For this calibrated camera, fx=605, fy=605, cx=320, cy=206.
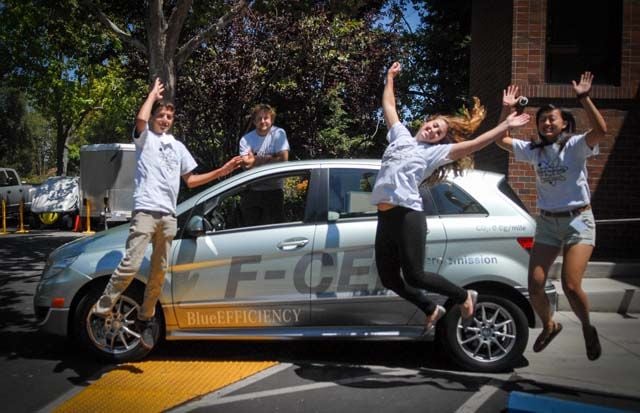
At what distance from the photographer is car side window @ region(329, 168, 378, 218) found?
4.86 meters

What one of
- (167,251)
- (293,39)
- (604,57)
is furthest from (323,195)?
(293,39)

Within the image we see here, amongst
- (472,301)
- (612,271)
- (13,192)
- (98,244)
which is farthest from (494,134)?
(13,192)

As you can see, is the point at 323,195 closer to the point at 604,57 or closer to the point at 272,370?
the point at 272,370

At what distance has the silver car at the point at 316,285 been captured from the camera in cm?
470

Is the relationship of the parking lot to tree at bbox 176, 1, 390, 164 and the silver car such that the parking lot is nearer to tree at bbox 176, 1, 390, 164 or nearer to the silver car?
the silver car

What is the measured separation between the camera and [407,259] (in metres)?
4.20

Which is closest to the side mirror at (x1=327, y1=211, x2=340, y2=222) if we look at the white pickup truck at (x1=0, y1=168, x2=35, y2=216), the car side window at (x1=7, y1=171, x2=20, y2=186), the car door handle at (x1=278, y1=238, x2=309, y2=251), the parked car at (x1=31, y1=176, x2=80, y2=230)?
the car door handle at (x1=278, y1=238, x2=309, y2=251)

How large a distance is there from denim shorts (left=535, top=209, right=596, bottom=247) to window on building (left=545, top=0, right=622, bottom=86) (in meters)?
5.46

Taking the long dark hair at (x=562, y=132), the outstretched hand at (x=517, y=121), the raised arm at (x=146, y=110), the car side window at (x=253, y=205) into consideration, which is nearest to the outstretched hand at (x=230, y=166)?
the car side window at (x=253, y=205)

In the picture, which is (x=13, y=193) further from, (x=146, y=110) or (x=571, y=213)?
(x=571, y=213)

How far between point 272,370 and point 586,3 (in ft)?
24.7

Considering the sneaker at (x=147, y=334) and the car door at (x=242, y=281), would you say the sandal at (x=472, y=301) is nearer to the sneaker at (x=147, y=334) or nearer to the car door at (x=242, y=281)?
the car door at (x=242, y=281)

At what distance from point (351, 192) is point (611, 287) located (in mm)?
4172

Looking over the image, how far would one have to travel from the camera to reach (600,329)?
624 centimetres
